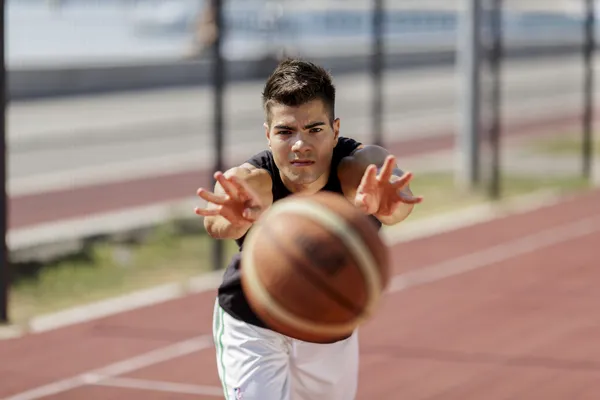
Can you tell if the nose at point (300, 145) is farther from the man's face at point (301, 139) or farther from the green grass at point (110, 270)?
the green grass at point (110, 270)

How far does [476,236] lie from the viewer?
1290cm

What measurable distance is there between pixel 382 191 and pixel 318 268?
0.66 meters

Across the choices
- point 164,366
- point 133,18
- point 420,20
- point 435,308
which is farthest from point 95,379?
point 133,18

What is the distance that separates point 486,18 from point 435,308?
27.7ft

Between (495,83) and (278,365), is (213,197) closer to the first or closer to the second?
(278,365)

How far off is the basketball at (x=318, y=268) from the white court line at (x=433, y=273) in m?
3.46

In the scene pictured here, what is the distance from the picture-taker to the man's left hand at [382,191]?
15.6 feet

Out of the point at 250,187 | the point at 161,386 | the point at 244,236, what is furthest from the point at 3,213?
the point at 250,187

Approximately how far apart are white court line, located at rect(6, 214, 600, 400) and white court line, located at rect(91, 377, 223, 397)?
0.11m

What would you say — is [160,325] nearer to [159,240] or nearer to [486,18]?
[159,240]

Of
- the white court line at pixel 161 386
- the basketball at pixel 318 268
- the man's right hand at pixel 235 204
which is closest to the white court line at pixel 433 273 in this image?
the white court line at pixel 161 386

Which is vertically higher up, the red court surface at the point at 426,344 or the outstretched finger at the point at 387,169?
the outstretched finger at the point at 387,169

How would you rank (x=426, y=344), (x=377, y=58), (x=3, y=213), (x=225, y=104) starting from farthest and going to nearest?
(x=377, y=58)
(x=225, y=104)
(x=3, y=213)
(x=426, y=344)

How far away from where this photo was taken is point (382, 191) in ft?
15.9
